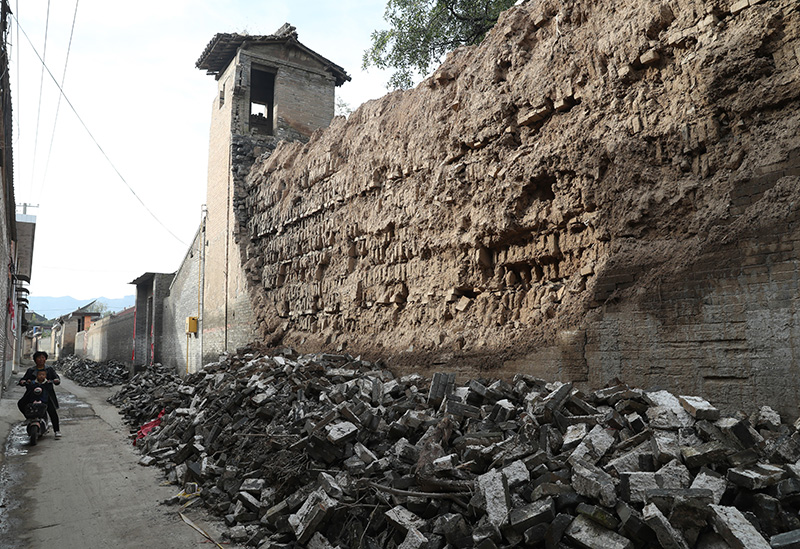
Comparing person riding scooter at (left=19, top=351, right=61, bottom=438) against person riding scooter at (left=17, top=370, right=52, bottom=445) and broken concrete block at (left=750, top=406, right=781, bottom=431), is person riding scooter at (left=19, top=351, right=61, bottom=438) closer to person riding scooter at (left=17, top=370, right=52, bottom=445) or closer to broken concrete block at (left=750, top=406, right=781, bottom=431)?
person riding scooter at (left=17, top=370, right=52, bottom=445)

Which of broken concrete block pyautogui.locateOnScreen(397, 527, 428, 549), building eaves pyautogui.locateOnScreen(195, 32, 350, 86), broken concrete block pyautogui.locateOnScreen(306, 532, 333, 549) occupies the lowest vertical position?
broken concrete block pyautogui.locateOnScreen(306, 532, 333, 549)

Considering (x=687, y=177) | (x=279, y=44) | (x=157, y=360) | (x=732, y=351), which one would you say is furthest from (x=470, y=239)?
(x=157, y=360)

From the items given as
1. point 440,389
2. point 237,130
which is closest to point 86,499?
point 440,389

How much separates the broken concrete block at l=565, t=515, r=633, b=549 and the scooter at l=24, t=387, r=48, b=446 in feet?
29.2

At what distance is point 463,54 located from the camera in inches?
294

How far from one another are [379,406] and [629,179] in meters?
3.69

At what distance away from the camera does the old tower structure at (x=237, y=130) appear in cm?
1373

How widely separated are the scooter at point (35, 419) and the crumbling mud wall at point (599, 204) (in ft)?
17.7

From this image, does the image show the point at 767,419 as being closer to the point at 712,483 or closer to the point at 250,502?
the point at 712,483

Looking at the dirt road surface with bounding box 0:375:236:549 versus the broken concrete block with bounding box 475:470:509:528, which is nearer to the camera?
the broken concrete block with bounding box 475:470:509:528

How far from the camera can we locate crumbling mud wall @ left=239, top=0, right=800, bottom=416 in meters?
4.09

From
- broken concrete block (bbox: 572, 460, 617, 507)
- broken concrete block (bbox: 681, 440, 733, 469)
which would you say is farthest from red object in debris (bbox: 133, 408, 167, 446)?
broken concrete block (bbox: 681, 440, 733, 469)

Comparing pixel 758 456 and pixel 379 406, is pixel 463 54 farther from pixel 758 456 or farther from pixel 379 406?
pixel 758 456

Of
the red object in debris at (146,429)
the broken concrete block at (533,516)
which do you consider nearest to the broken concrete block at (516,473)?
the broken concrete block at (533,516)
